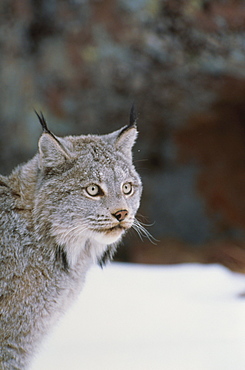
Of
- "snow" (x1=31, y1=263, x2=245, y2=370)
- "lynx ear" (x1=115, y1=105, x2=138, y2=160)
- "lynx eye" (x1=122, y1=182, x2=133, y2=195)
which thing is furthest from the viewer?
"snow" (x1=31, y1=263, x2=245, y2=370)

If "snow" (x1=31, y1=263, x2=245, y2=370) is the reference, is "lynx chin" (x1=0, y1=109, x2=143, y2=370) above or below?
above

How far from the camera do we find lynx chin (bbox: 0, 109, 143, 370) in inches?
137

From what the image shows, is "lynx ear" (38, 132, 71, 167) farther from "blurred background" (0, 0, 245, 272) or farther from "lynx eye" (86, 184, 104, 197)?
"blurred background" (0, 0, 245, 272)

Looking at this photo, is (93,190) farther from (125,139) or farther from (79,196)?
(125,139)

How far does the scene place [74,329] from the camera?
4.99m

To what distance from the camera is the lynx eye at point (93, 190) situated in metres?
3.56

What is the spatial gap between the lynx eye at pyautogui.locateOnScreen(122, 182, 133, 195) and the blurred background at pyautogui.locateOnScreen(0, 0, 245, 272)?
3546 mm

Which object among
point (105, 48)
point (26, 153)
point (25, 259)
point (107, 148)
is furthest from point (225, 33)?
point (25, 259)

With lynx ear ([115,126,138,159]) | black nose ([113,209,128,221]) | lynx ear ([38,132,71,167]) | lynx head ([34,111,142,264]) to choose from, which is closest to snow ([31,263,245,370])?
lynx head ([34,111,142,264])

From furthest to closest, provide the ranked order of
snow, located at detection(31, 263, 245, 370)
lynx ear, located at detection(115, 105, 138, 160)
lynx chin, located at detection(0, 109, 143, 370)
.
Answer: snow, located at detection(31, 263, 245, 370) → lynx ear, located at detection(115, 105, 138, 160) → lynx chin, located at detection(0, 109, 143, 370)

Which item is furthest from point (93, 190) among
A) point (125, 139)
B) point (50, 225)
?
point (125, 139)

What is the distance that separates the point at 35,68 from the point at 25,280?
476 centimetres

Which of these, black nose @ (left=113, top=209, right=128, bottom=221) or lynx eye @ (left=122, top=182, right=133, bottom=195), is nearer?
black nose @ (left=113, top=209, right=128, bottom=221)

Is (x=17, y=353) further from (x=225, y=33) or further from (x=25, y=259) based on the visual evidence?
(x=225, y=33)
